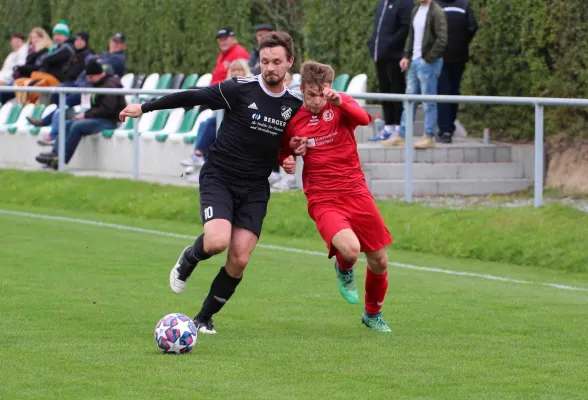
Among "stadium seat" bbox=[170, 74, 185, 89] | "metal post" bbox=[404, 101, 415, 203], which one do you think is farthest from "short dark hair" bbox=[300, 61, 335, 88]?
"stadium seat" bbox=[170, 74, 185, 89]

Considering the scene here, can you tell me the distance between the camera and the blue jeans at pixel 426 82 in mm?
16734

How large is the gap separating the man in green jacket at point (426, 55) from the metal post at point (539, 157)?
98.5 inches

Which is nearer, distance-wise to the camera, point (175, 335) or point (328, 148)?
point (175, 335)

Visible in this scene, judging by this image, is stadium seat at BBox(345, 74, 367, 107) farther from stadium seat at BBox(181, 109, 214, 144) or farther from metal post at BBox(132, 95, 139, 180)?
metal post at BBox(132, 95, 139, 180)

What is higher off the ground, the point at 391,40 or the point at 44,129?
the point at 391,40

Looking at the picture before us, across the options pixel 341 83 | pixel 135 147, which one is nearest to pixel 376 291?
pixel 135 147

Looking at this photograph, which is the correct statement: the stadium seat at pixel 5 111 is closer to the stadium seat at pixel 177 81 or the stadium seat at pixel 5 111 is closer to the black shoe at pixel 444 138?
the stadium seat at pixel 177 81

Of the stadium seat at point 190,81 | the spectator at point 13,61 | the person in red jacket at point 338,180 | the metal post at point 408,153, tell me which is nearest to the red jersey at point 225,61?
the stadium seat at point 190,81

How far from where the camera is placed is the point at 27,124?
76.0ft

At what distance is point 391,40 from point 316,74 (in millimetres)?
9254

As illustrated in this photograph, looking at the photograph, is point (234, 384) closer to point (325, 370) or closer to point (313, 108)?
point (325, 370)

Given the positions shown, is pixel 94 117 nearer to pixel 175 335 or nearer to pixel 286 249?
pixel 286 249

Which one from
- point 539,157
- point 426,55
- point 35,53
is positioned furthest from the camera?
point 35,53

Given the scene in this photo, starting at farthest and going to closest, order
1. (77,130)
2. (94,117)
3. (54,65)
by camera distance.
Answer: (54,65) → (94,117) → (77,130)
